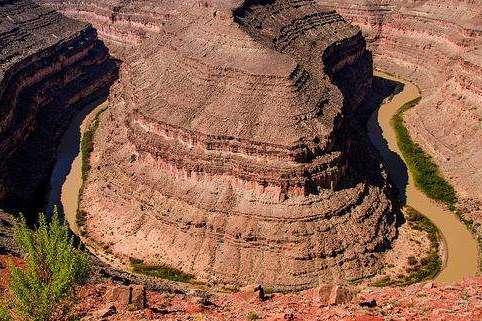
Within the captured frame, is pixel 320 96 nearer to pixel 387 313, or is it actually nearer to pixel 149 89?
pixel 149 89

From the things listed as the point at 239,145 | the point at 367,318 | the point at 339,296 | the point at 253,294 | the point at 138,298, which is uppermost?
the point at 367,318

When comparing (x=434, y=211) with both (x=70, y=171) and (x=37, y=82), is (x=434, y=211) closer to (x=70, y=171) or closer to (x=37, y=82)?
(x=70, y=171)

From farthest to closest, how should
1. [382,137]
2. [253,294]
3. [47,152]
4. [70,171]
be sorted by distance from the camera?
1. [382,137]
2. [47,152]
3. [70,171]
4. [253,294]

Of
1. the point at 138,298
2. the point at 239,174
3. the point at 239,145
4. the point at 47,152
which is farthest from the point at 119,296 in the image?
the point at 47,152

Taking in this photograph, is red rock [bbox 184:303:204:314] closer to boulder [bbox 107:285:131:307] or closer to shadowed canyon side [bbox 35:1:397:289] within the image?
boulder [bbox 107:285:131:307]

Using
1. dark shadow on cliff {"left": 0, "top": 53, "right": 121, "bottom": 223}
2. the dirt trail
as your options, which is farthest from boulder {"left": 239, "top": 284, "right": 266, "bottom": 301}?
A: dark shadow on cliff {"left": 0, "top": 53, "right": 121, "bottom": 223}

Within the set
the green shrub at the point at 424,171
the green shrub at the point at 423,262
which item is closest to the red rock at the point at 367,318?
the green shrub at the point at 423,262

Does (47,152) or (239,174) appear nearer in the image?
(239,174)
